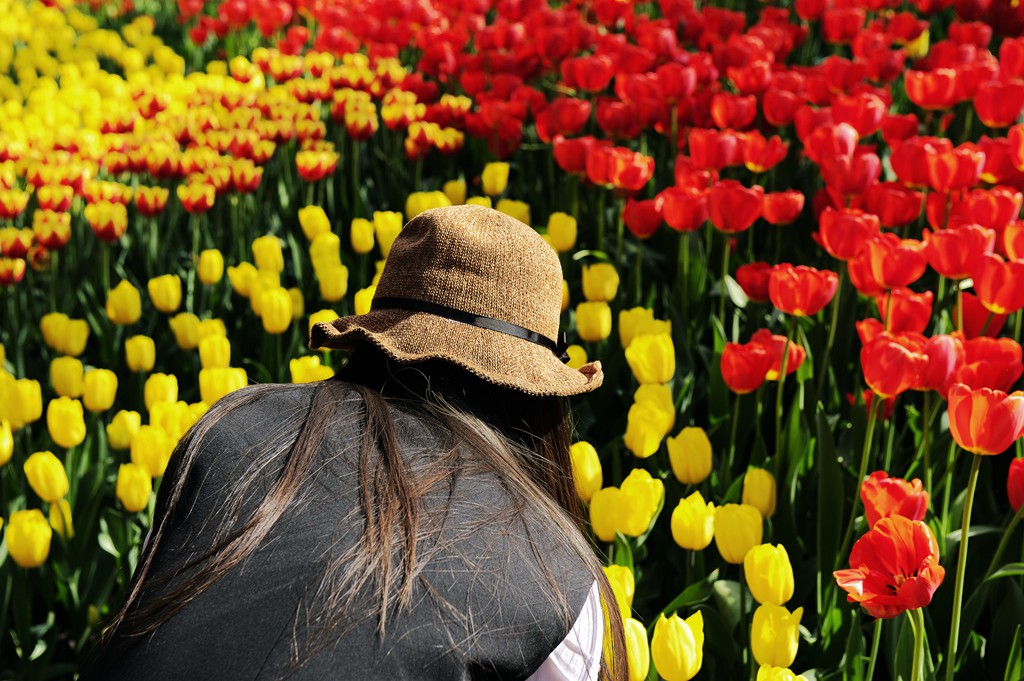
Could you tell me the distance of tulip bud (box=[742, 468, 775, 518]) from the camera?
87.0 inches

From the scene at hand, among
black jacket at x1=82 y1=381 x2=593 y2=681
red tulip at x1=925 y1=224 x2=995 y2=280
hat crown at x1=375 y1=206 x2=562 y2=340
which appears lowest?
red tulip at x1=925 y1=224 x2=995 y2=280

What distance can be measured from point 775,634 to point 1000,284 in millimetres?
977

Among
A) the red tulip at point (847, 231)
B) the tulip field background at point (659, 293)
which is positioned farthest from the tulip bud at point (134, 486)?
the red tulip at point (847, 231)

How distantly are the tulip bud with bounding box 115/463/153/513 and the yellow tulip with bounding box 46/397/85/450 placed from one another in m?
0.26

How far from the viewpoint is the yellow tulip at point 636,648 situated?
70.1 inches

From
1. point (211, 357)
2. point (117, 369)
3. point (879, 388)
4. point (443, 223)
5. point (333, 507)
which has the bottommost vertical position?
point (117, 369)

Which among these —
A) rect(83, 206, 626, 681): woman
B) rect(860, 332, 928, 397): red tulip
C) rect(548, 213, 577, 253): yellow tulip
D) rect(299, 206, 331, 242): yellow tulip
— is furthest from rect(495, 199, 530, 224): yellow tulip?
rect(83, 206, 626, 681): woman

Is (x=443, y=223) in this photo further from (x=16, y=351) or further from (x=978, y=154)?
(x=16, y=351)

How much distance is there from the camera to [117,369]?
3438mm

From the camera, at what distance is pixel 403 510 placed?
148 cm

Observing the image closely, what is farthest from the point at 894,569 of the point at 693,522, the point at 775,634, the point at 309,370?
the point at 309,370

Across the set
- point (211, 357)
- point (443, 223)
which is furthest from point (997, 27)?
point (443, 223)

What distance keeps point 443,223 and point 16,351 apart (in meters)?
2.16

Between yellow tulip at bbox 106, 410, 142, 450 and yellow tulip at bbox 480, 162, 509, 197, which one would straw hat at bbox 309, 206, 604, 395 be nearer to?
yellow tulip at bbox 106, 410, 142, 450
